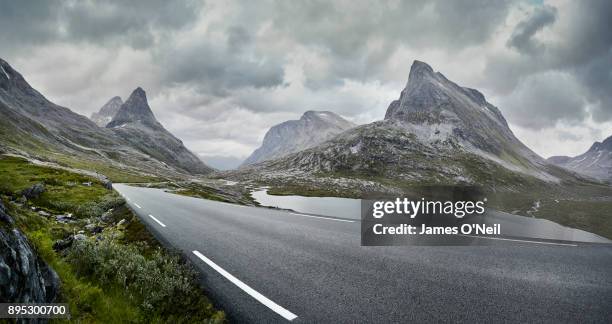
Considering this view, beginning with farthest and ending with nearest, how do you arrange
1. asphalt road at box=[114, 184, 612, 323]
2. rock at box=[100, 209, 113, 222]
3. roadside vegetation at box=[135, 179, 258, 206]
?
roadside vegetation at box=[135, 179, 258, 206], rock at box=[100, 209, 113, 222], asphalt road at box=[114, 184, 612, 323]

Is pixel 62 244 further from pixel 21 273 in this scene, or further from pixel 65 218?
pixel 65 218

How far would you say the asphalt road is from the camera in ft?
18.4

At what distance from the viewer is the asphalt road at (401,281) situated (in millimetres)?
5617

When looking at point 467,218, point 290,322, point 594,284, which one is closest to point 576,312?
point 594,284

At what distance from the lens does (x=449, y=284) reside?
680 centimetres

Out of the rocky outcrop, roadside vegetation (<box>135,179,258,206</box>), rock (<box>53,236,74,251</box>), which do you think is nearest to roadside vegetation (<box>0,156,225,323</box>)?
rock (<box>53,236,74,251</box>)

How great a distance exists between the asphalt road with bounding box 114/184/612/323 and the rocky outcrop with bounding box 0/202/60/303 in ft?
10.3

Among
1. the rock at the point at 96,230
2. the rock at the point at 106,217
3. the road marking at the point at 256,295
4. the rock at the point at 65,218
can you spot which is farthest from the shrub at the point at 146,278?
the rock at the point at 106,217

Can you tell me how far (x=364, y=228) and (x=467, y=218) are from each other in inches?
191

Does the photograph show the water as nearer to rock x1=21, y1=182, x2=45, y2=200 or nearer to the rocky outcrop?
the rocky outcrop

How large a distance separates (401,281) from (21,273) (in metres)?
7.43

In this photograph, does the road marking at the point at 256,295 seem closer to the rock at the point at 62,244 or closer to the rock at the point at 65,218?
the rock at the point at 62,244

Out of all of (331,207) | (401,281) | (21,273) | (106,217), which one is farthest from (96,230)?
(331,207)

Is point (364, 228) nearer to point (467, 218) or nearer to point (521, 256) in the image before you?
point (467, 218)
